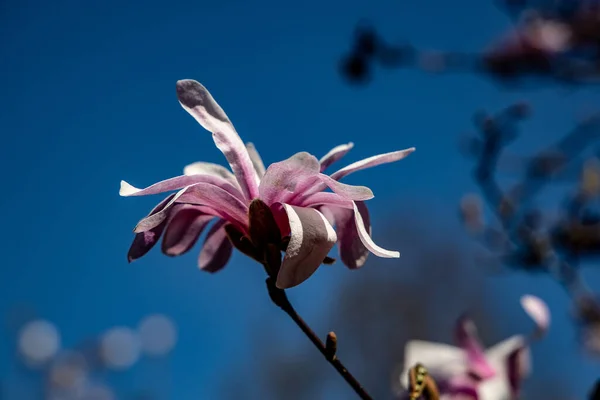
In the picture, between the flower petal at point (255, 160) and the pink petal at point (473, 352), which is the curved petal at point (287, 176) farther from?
the pink petal at point (473, 352)

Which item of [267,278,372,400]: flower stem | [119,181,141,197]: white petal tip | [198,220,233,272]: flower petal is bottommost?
Answer: [267,278,372,400]: flower stem

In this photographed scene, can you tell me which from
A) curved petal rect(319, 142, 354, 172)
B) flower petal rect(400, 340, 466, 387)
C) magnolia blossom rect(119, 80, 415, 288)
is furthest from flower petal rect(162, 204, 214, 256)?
flower petal rect(400, 340, 466, 387)

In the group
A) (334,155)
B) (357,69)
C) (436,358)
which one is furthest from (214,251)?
(357,69)

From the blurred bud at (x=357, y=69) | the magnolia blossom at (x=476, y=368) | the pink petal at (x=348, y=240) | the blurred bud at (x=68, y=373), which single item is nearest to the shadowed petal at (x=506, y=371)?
the magnolia blossom at (x=476, y=368)

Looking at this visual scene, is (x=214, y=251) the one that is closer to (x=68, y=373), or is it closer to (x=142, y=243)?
Result: (x=142, y=243)

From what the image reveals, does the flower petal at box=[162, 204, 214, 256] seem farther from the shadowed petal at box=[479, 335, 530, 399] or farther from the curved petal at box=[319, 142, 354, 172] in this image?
the shadowed petal at box=[479, 335, 530, 399]
